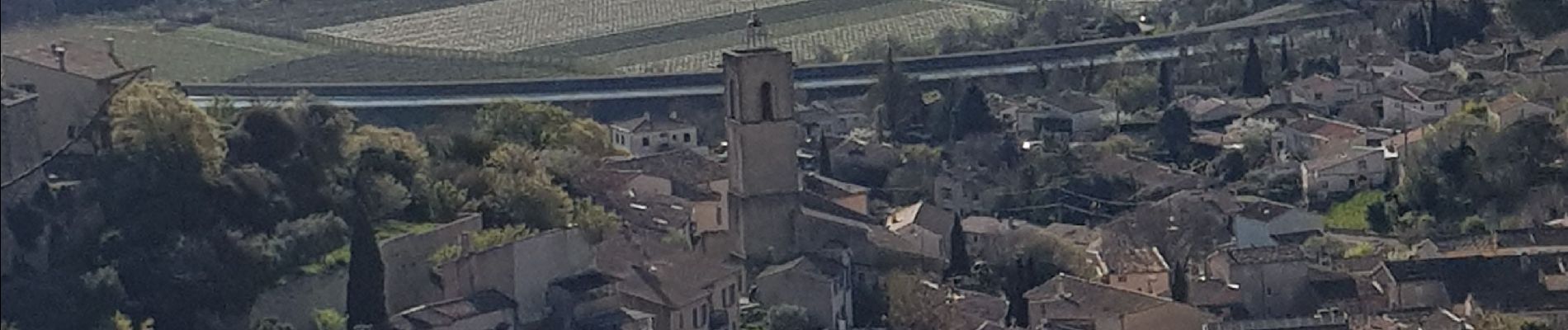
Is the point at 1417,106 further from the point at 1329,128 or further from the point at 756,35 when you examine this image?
the point at 756,35

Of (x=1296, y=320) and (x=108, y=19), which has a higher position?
(x=108, y=19)

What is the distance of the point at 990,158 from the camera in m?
28.7

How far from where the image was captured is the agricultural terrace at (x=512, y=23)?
31.6 metres

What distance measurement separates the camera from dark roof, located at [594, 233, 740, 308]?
59.9ft

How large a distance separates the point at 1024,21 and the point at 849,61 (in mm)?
3209

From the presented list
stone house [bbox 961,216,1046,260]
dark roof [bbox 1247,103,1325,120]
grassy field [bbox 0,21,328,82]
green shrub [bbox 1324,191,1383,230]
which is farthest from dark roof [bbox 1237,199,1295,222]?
grassy field [bbox 0,21,328,82]

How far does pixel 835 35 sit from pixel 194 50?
27.7 feet

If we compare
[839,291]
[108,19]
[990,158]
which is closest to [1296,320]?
[839,291]

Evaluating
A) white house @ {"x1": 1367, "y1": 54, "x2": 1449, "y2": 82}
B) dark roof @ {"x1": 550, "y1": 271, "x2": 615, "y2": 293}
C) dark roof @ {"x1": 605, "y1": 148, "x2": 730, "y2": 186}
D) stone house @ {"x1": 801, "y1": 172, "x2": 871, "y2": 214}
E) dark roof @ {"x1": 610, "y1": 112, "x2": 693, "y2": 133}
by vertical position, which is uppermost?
dark roof @ {"x1": 550, "y1": 271, "x2": 615, "y2": 293}

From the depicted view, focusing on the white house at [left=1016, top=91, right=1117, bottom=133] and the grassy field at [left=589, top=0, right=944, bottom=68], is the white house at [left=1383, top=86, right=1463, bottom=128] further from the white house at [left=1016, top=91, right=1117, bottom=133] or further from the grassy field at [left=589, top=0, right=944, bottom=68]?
the grassy field at [left=589, top=0, right=944, bottom=68]

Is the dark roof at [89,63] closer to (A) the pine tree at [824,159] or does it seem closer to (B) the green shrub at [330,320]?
(B) the green shrub at [330,320]

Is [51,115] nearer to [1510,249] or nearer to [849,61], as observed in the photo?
[1510,249]

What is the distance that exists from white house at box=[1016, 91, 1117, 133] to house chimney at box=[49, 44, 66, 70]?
1564 cm

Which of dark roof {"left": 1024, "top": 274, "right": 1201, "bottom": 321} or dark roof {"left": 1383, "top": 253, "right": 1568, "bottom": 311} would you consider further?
dark roof {"left": 1383, "top": 253, "right": 1568, "bottom": 311}
